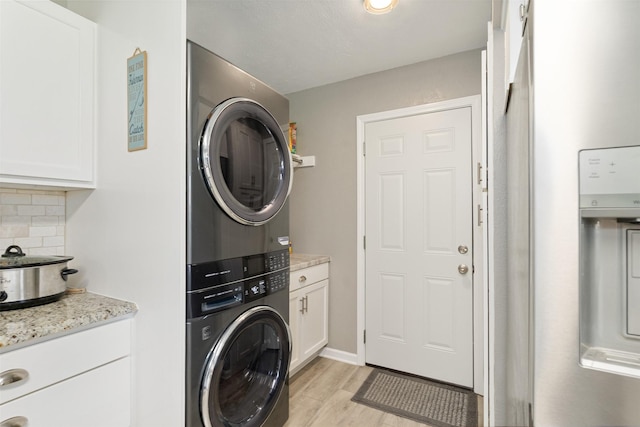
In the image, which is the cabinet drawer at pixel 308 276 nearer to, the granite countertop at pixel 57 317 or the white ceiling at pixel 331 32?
the granite countertop at pixel 57 317

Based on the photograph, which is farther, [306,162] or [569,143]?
[306,162]

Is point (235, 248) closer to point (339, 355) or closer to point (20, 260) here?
point (20, 260)

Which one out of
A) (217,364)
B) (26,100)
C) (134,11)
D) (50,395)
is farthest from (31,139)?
(217,364)

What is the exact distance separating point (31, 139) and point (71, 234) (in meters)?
0.53

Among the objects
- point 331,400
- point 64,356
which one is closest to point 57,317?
point 64,356

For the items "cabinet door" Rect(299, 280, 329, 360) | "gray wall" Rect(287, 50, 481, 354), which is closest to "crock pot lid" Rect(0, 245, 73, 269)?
"cabinet door" Rect(299, 280, 329, 360)

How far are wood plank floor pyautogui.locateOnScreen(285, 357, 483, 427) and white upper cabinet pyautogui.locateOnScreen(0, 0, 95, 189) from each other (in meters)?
1.80

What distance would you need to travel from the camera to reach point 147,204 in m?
1.23

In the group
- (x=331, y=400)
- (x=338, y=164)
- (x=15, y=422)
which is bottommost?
(x=331, y=400)

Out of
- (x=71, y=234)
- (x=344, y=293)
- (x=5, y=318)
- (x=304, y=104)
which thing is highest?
(x=304, y=104)

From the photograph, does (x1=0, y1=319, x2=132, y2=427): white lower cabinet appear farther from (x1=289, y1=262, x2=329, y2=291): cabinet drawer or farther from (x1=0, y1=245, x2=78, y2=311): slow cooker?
(x1=289, y1=262, x2=329, y2=291): cabinet drawer

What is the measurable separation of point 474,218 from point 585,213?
1.81 m

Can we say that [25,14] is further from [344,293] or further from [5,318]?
[344,293]

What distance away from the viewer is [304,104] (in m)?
2.82
